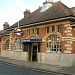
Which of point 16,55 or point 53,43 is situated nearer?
point 53,43

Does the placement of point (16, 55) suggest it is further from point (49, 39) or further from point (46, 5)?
point (46, 5)

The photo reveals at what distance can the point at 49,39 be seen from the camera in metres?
25.9

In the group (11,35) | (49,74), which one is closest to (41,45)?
(11,35)

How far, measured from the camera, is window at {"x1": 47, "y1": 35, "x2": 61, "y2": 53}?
24658 millimetres

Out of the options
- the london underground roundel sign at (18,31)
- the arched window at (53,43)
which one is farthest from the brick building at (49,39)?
the london underground roundel sign at (18,31)

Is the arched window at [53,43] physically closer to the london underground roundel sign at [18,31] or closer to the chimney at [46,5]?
the london underground roundel sign at [18,31]

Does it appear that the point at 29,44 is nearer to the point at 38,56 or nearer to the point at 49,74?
the point at 38,56

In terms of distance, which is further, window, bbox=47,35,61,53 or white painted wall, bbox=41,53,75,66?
window, bbox=47,35,61,53

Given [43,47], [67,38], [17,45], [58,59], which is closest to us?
[67,38]

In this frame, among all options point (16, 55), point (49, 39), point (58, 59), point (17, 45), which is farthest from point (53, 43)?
point (16, 55)

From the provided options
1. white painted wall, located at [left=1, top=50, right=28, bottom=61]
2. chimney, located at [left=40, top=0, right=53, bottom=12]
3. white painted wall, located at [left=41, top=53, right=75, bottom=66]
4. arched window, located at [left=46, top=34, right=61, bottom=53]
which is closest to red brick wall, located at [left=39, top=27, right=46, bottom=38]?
arched window, located at [left=46, top=34, right=61, bottom=53]

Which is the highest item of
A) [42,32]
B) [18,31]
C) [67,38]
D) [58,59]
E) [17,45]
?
[18,31]

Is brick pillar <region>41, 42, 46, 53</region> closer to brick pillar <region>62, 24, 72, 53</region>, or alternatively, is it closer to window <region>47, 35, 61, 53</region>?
window <region>47, 35, 61, 53</region>

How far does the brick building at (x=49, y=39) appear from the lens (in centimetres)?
2350
